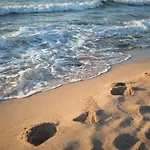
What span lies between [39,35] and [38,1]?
24.3 feet

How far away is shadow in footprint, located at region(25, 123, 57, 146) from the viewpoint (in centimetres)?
420

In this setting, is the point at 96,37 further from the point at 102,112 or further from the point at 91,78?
the point at 102,112

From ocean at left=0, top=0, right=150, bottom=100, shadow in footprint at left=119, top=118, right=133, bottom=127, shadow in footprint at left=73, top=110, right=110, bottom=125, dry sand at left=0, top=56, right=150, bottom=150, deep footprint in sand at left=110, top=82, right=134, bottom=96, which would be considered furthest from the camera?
ocean at left=0, top=0, right=150, bottom=100

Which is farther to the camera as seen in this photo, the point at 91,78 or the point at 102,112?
the point at 91,78

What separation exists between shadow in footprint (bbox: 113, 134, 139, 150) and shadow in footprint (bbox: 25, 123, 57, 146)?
899mm

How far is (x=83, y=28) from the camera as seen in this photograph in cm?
1061

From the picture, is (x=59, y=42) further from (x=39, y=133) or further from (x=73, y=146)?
(x=73, y=146)

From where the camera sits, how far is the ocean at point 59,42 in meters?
6.29

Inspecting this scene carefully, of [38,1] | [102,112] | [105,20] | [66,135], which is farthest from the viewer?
[38,1]

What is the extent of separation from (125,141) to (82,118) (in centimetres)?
85

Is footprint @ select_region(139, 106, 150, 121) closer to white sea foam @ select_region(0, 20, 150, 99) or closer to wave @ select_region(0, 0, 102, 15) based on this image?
white sea foam @ select_region(0, 20, 150, 99)

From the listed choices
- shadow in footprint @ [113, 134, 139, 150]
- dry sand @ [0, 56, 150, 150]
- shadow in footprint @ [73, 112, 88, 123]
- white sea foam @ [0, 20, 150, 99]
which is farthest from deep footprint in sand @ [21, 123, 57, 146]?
white sea foam @ [0, 20, 150, 99]

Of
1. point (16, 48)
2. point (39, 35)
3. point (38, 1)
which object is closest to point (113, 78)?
point (16, 48)

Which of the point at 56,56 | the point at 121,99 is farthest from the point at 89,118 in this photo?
the point at 56,56
